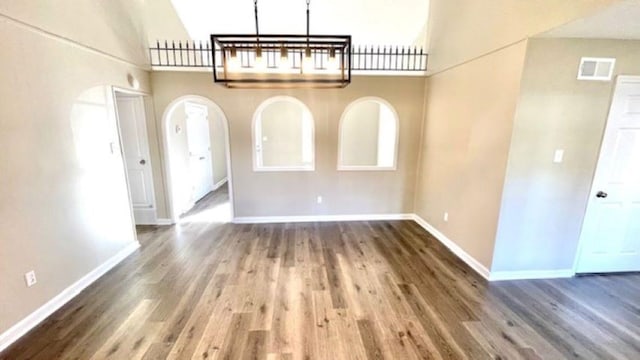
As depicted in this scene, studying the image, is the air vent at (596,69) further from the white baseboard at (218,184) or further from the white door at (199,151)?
the white baseboard at (218,184)

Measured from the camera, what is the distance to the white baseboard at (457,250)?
3.25 meters

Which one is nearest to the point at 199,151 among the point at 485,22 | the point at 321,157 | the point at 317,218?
the point at 321,157

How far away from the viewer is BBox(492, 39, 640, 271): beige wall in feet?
8.77

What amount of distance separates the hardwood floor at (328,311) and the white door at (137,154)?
1.16 metres

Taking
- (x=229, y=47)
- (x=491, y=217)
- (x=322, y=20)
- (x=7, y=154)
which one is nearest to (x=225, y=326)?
(x=7, y=154)

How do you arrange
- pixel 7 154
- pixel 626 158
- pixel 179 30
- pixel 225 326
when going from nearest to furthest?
pixel 7 154
pixel 225 326
pixel 626 158
pixel 179 30

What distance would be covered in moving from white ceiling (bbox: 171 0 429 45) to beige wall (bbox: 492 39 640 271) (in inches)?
112

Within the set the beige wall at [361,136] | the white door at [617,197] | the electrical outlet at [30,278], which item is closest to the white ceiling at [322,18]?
the beige wall at [361,136]

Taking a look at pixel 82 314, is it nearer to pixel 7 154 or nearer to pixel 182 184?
pixel 7 154

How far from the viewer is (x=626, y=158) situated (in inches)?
117

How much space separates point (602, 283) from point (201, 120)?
7.03m

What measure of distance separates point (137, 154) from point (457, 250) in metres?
5.05

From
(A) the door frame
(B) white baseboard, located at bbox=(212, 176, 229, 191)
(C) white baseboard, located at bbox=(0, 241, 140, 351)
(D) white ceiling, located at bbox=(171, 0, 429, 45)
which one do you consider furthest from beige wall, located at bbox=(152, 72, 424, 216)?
(B) white baseboard, located at bbox=(212, 176, 229, 191)

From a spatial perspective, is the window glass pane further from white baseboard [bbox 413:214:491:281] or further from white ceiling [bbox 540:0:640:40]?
white ceiling [bbox 540:0:640:40]
